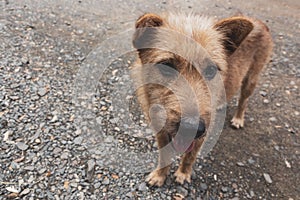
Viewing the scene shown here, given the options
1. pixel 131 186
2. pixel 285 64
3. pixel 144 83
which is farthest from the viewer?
pixel 285 64

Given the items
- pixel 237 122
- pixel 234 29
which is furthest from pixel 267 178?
pixel 234 29

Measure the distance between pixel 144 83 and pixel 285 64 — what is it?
4.57m

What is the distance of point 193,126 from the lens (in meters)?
2.91

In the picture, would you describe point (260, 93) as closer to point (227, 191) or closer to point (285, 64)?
point (285, 64)

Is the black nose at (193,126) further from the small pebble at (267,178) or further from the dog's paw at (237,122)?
the dog's paw at (237,122)

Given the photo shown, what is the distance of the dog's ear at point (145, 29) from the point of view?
3.21 meters

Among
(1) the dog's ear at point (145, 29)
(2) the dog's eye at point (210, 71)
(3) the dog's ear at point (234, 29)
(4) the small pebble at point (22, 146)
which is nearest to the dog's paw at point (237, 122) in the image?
(3) the dog's ear at point (234, 29)

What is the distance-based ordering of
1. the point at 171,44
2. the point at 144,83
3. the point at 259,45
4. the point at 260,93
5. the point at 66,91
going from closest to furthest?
1. the point at 171,44
2. the point at 144,83
3. the point at 259,45
4. the point at 66,91
5. the point at 260,93

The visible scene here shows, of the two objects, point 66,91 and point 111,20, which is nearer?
point 66,91

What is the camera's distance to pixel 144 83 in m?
3.54

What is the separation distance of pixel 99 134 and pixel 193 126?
2.29 m

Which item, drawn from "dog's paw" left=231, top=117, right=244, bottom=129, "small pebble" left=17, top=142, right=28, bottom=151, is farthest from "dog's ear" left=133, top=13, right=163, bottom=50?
"dog's paw" left=231, top=117, right=244, bottom=129

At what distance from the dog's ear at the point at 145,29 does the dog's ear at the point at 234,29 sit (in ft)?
2.33

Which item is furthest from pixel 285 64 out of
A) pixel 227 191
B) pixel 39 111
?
pixel 39 111
